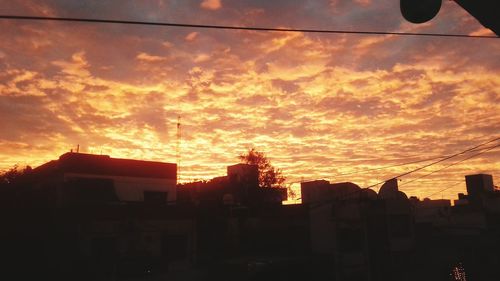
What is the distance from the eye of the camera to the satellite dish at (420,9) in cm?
352

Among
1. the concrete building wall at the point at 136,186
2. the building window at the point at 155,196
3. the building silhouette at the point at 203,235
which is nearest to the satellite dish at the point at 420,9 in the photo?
the building silhouette at the point at 203,235

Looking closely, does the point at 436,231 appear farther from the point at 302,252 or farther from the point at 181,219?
the point at 181,219

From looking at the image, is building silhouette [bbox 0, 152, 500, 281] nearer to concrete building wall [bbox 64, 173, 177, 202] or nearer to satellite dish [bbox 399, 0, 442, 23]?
concrete building wall [bbox 64, 173, 177, 202]

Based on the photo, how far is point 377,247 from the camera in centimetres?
2609

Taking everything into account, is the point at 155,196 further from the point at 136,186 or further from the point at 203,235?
the point at 203,235

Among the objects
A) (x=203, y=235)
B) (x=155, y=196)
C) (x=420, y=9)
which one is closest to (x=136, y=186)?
(x=155, y=196)

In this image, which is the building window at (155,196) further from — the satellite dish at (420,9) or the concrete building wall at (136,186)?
the satellite dish at (420,9)

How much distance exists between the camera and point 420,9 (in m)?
3.53

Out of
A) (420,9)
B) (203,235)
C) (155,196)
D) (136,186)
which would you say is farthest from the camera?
(155,196)

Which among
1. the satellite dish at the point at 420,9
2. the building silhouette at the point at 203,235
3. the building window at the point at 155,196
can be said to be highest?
the building window at the point at 155,196

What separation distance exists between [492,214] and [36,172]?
40.7 meters

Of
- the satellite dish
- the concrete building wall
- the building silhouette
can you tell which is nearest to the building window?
the building silhouette

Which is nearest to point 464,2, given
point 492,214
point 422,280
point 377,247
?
point 377,247

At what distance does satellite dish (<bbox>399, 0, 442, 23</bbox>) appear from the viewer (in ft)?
11.6
